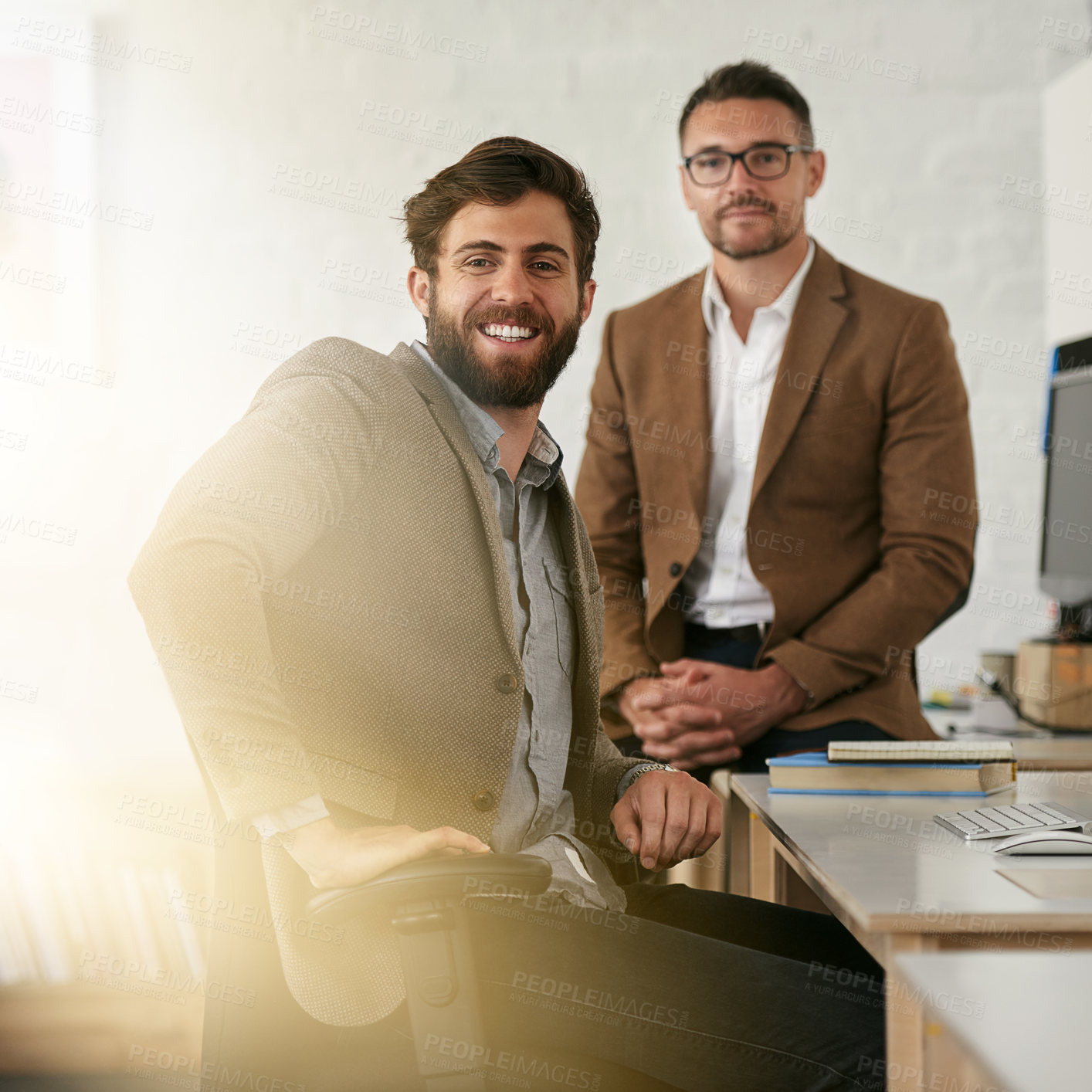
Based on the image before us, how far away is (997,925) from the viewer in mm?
884

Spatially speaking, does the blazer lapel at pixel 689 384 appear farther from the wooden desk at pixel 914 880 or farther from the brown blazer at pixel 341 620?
the brown blazer at pixel 341 620

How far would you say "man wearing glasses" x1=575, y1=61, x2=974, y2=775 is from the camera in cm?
191

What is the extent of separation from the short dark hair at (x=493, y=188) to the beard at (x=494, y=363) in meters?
0.10

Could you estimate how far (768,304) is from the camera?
2.09 meters

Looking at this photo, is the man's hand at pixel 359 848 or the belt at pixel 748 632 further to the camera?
the belt at pixel 748 632

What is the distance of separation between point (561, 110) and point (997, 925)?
8.38ft

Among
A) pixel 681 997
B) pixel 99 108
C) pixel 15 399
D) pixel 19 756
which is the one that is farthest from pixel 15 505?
pixel 681 997

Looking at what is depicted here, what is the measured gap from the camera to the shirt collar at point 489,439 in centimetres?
131

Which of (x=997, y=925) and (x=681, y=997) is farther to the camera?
(x=681, y=997)

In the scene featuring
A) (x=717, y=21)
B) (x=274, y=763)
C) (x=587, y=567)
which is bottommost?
(x=274, y=763)

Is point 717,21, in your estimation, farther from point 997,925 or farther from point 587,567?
point 997,925

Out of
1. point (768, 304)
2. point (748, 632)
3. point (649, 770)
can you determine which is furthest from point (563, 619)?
point (768, 304)

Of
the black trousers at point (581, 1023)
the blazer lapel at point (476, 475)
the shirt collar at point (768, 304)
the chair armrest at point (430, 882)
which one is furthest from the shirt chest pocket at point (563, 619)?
the shirt collar at point (768, 304)

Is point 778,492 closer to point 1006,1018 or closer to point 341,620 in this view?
point 341,620
